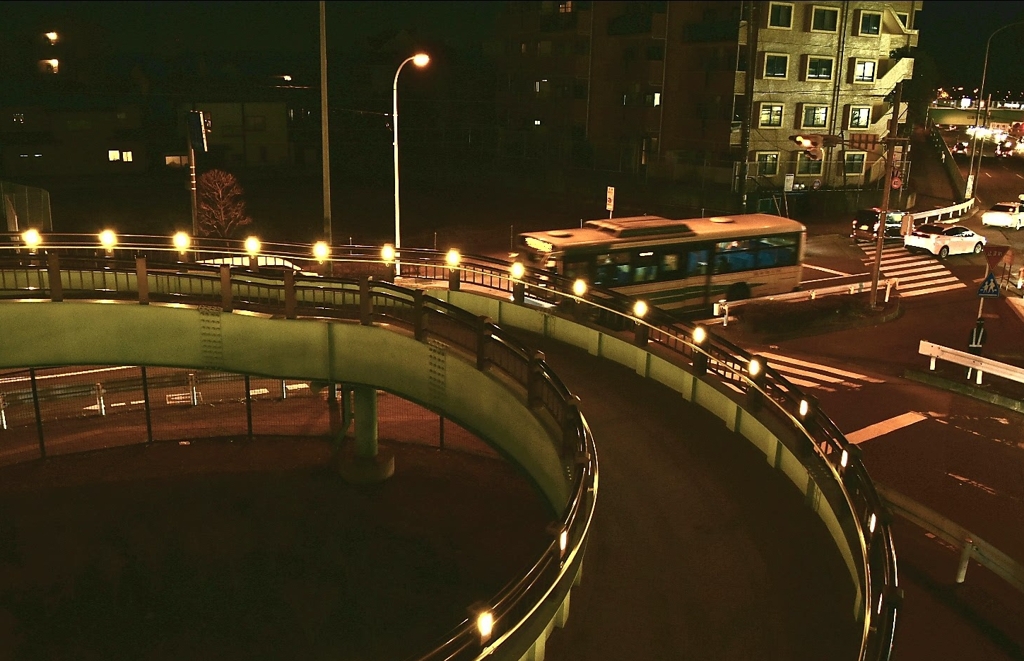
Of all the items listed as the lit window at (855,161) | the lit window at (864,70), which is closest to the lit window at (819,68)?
the lit window at (864,70)

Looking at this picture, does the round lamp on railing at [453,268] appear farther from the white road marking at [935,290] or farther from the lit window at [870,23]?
the lit window at [870,23]

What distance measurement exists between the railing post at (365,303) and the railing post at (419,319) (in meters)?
1.28

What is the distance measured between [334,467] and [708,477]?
1296cm

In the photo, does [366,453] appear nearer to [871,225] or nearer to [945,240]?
[945,240]

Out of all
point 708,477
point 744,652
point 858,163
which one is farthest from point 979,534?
point 858,163

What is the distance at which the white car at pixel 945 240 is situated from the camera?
128ft

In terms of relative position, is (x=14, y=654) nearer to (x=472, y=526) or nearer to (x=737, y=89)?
(x=472, y=526)

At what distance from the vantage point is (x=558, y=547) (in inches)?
284

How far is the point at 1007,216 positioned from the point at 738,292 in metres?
28.6

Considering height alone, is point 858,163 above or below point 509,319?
above

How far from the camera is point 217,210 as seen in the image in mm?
35812

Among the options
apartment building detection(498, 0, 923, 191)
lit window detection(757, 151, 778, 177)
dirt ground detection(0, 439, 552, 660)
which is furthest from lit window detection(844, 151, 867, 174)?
dirt ground detection(0, 439, 552, 660)

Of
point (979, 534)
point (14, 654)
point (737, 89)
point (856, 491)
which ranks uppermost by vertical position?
point (737, 89)

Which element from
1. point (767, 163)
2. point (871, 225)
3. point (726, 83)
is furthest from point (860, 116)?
point (871, 225)
